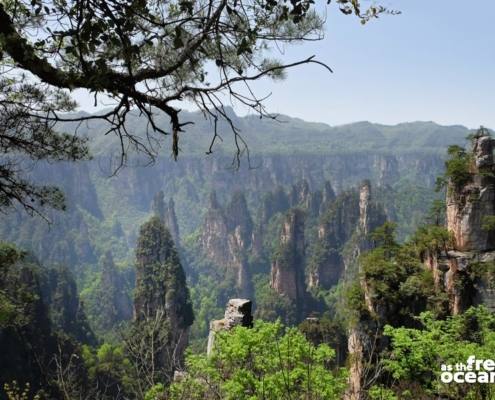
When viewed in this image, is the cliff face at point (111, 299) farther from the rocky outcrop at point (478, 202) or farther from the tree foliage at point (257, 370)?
the tree foliage at point (257, 370)

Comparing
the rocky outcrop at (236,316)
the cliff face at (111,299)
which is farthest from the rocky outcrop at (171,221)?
the rocky outcrop at (236,316)

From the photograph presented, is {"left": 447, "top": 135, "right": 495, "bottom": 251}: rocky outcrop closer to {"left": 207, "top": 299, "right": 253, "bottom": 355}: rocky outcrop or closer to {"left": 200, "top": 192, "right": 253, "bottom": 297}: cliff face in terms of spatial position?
{"left": 207, "top": 299, "right": 253, "bottom": 355}: rocky outcrop

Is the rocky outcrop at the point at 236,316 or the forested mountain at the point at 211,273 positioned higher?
the rocky outcrop at the point at 236,316

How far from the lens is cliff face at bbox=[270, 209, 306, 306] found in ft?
246

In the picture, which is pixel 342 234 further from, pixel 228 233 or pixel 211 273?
pixel 211 273

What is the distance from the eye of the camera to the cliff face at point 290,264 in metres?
75.1

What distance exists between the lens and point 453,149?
21.1m

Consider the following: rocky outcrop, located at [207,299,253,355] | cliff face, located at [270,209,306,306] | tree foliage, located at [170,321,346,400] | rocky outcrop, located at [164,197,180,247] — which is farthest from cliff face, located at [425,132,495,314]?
rocky outcrop, located at [164,197,180,247]

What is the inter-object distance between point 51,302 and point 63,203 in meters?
57.3

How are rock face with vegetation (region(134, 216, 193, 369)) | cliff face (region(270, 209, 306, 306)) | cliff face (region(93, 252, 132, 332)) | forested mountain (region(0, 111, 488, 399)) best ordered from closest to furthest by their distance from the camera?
1. forested mountain (region(0, 111, 488, 399))
2. rock face with vegetation (region(134, 216, 193, 369))
3. cliff face (region(270, 209, 306, 306))
4. cliff face (region(93, 252, 132, 332))

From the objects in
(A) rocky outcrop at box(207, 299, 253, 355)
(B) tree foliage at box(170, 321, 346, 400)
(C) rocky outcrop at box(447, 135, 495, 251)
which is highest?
(C) rocky outcrop at box(447, 135, 495, 251)

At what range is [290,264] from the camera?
76500mm

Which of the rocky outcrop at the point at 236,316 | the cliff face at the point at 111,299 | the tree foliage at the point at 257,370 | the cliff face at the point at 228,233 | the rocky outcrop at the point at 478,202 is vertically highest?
the rocky outcrop at the point at 478,202

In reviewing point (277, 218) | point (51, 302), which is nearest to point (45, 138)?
point (51, 302)
